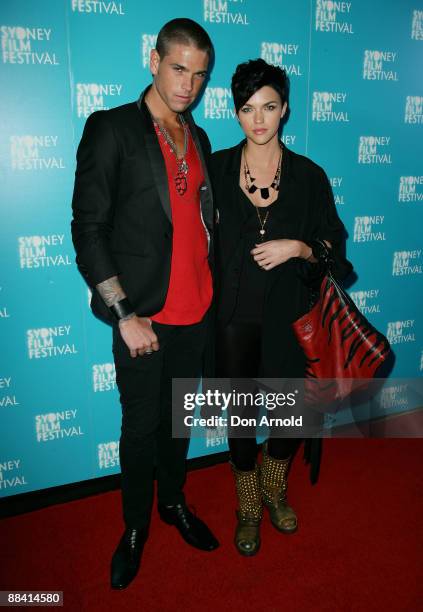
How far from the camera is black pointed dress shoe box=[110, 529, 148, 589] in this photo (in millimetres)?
2000

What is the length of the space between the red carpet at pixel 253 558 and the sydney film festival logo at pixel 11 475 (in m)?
0.18

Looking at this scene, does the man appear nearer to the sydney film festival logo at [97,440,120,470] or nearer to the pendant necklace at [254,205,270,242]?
the pendant necklace at [254,205,270,242]

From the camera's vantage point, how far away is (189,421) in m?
2.43

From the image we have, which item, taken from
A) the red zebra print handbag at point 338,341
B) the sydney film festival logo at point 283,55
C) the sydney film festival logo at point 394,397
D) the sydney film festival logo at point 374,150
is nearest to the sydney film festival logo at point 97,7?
the sydney film festival logo at point 283,55

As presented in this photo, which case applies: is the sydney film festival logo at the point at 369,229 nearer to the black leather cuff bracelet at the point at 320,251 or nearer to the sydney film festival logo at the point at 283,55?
the sydney film festival logo at the point at 283,55

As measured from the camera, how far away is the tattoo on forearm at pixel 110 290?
161 centimetres

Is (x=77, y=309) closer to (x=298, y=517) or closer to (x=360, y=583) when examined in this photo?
(x=298, y=517)

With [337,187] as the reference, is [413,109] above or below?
above

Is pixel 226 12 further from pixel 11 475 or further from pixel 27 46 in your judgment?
pixel 11 475

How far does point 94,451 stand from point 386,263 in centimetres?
226

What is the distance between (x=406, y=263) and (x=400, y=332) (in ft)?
1.66

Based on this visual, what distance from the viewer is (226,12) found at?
2283 mm

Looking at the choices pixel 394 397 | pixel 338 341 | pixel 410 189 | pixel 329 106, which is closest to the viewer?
pixel 338 341

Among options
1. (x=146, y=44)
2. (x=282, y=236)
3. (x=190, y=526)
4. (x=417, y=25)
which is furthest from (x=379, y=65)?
(x=190, y=526)
